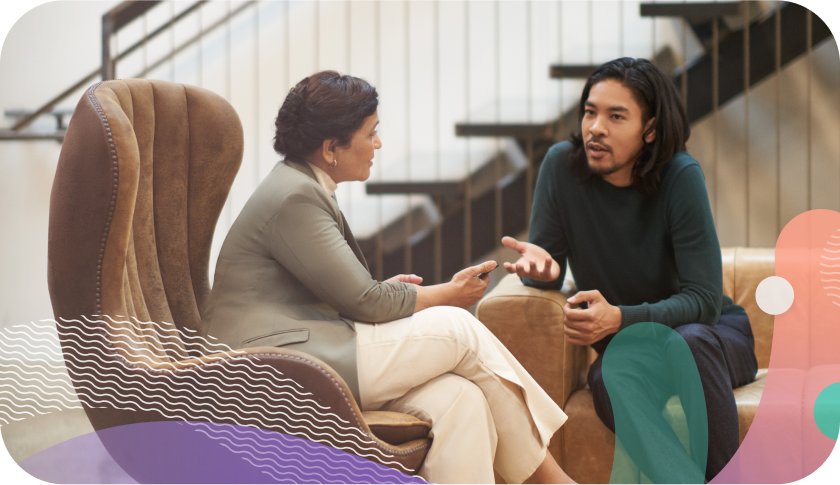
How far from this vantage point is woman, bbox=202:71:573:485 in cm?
115

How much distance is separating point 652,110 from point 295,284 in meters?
0.95

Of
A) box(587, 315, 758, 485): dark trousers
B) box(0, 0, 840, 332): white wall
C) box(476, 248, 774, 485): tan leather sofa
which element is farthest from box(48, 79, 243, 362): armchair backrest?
box(0, 0, 840, 332): white wall

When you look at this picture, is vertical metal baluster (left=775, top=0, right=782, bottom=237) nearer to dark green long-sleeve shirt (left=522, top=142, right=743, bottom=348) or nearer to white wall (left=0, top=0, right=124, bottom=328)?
dark green long-sleeve shirt (left=522, top=142, right=743, bottom=348)

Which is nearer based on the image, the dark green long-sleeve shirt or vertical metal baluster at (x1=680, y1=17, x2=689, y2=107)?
the dark green long-sleeve shirt

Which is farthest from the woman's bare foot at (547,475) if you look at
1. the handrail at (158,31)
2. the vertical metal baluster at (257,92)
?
the handrail at (158,31)

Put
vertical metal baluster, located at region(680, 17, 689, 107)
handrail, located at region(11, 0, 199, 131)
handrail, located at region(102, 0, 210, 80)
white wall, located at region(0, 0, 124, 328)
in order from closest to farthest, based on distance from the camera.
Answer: white wall, located at region(0, 0, 124, 328) < handrail, located at region(11, 0, 199, 131) < handrail, located at region(102, 0, 210, 80) < vertical metal baluster, located at region(680, 17, 689, 107)

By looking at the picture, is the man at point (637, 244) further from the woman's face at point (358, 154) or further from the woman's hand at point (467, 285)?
the woman's face at point (358, 154)

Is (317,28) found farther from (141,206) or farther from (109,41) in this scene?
(141,206)

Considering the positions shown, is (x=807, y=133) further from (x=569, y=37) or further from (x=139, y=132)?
(x=139, y=132)

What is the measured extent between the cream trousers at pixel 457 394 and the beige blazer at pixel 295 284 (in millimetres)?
38

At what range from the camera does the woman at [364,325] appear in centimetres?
115

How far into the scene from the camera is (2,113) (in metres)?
2.21

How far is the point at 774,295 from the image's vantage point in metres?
1.76

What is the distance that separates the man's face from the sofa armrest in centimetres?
35
